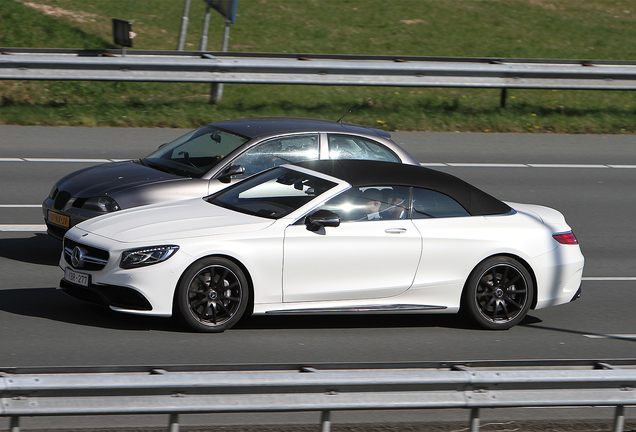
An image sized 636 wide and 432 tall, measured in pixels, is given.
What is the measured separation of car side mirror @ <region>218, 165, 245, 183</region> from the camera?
9.59 m

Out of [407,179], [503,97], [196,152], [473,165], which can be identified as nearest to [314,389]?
[407,179]

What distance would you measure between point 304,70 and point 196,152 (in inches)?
270

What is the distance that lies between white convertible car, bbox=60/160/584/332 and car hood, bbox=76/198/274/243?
0.05ft

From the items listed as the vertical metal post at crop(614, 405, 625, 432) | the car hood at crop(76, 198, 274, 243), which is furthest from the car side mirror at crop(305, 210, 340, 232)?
the vertical metal post at crop(614, 405, 625, 432)

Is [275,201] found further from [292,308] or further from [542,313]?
[542,313]

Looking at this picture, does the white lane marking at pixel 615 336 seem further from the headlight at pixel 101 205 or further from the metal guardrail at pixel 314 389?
the headlight at pixel 101 205

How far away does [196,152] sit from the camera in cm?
1017

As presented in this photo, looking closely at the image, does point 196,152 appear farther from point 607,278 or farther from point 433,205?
point 607,278

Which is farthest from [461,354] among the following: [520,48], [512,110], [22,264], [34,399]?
[520,48]

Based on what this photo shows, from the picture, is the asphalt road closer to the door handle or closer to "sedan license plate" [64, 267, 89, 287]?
"sedan license plate" [64, 267, 89, 287]

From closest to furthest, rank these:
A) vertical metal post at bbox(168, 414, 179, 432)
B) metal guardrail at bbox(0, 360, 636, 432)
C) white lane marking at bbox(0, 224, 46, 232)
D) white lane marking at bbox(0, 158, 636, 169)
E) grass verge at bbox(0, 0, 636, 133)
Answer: metal guardrail at bbox(0, 360, 636, 432) < vertical metal post at bbox(168, 414, 179, 432) < white lane marking at bbox(0, 224, 46, 232) < white lane marking at bbox(0, 158, 636, 169) < grass verge at bbox(0, 0, 636, 133)

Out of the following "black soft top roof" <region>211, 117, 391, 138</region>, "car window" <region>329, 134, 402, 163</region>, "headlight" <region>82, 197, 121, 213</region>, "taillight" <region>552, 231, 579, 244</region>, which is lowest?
"headlight" <region>82, 197, 121, 213</region>

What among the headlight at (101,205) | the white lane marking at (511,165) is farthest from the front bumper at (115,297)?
the white lane marking at (511,165)

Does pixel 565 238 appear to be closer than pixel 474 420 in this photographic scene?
No
